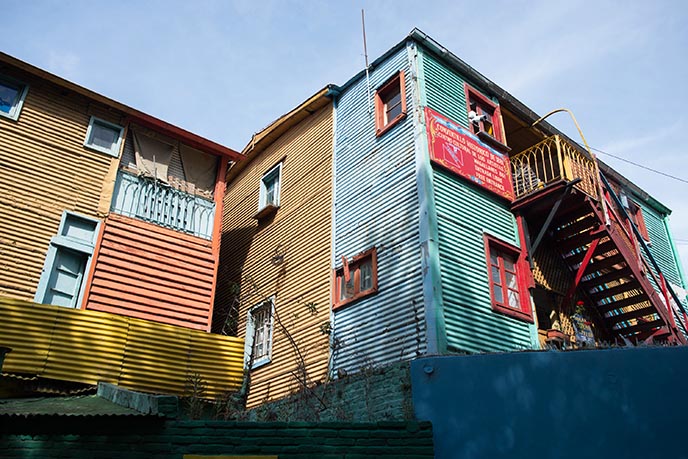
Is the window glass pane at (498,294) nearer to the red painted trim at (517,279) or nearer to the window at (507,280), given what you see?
the window at (507,280)

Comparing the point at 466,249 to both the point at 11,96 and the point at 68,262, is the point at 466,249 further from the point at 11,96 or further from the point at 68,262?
the point at 11,96

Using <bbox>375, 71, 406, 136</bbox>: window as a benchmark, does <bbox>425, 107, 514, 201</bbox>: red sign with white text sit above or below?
below

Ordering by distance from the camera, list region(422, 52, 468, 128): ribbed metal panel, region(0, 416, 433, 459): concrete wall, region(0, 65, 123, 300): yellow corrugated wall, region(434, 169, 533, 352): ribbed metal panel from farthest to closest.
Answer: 1. region(422, 52, 468, 128): ribbed metal panel
2. region(0, 65, 123, 300): yellow corrugated wall
3. region(434, 169, 533, 352): ribbed metal panel
4. region(0, 416, 433, 459): concrete wall

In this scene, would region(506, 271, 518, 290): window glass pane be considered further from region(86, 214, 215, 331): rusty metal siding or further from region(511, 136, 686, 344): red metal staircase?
region(86, 214, 215, 331): rusty metal siding

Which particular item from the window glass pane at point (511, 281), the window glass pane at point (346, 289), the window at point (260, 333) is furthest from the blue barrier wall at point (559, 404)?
the window at point (260, 333)

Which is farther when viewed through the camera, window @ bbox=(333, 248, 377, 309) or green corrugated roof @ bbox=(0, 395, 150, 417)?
window @ bbox=(333, 248, 377, 309)

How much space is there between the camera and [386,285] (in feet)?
36.0

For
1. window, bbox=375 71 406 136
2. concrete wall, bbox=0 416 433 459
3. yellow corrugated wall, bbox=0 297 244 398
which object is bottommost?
concrete wall, bbox=0 416 433 459

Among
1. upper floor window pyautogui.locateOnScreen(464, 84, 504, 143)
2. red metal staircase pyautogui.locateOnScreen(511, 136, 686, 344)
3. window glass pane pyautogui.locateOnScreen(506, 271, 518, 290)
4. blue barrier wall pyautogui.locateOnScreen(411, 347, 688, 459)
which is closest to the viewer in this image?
blue barrier wall pyautogui.locateOnScreen(411, 347, 688, 459)

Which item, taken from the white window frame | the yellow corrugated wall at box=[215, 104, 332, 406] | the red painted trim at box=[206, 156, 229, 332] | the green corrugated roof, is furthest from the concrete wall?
the white window frame

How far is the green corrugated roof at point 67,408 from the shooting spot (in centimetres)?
671

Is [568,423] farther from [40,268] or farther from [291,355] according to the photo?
[40,268]

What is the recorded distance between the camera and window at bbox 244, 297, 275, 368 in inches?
538

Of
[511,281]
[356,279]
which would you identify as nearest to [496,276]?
[511,281]
